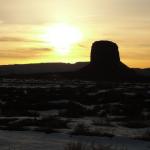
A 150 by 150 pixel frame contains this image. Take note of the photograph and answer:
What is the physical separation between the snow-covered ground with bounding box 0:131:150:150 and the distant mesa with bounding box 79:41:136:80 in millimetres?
151804

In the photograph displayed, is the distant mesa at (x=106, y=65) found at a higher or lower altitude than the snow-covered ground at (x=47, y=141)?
higher

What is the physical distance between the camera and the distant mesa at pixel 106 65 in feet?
557

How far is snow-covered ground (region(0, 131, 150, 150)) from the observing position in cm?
1348

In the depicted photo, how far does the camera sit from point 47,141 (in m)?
15.0

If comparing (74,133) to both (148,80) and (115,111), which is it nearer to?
(115,111)

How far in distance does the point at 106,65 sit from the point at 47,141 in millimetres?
160381

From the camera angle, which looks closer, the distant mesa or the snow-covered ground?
the snow-covered ground

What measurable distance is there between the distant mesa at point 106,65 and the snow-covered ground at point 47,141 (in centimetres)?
15180

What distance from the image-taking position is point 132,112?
28391 mm

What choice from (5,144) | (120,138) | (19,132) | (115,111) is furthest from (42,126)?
(115,111)

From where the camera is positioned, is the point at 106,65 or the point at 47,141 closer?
the point at 47,141

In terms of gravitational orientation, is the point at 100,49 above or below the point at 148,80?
above

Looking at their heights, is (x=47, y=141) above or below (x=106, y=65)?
below

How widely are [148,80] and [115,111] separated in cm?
14410
